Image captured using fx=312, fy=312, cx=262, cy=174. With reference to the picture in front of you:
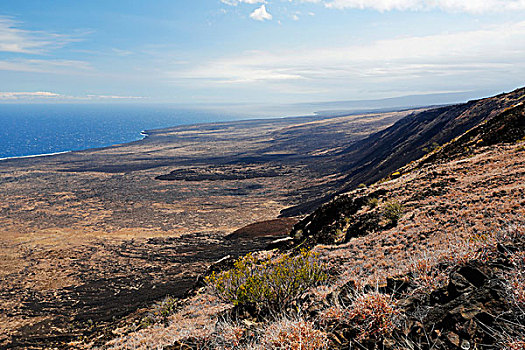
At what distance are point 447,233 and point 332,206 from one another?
22.8 ft

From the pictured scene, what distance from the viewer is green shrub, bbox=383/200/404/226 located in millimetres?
9920

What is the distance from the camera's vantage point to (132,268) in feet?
66.2

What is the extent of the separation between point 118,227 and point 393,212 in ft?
99.3

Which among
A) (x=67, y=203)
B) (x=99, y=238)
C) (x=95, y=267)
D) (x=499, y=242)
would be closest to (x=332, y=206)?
(x=499, y=242)

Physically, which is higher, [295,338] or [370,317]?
[370,317]

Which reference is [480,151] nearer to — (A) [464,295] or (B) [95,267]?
(A) [464,295]

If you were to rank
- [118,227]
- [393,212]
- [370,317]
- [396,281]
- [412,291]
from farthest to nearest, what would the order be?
1. [118,227]
2. [393,212]
3. [396,281]
4. [412,291]
5. [370,317]

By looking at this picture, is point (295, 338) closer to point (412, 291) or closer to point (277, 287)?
point (412, 291)

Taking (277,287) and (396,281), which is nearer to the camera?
(396,281)

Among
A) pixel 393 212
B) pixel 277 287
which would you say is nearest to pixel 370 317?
pixel 277 287

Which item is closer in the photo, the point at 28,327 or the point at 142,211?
the point at 28,327

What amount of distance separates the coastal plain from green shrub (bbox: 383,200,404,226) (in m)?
9.48

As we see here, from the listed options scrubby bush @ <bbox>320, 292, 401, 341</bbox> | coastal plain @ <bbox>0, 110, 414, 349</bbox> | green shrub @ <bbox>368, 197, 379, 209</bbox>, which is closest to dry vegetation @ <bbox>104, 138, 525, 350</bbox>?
scrubby bush @ <bbox>320, 292, 401, 341</bbox>

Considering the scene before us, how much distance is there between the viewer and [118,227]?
3300 centimetres
